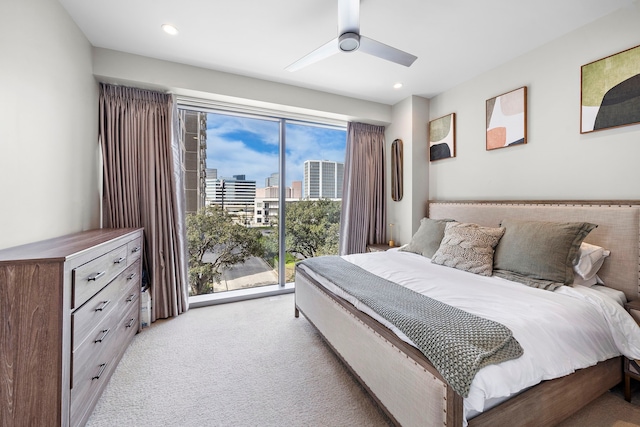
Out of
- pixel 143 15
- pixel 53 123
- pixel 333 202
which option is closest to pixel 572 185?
pixel 333 202

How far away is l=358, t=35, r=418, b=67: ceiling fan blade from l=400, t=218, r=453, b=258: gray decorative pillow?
1632 mm

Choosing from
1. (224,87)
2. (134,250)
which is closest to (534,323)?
(134,250)

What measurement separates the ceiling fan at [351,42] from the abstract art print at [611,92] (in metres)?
1.46

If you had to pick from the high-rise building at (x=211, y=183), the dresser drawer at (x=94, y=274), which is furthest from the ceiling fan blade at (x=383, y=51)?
the high-rise building at (x=211, y=183)

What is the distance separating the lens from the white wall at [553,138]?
193cm

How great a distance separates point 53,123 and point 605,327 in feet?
12.4

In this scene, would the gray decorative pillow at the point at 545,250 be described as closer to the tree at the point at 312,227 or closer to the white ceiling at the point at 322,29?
the white ceiling at the point at 322,29

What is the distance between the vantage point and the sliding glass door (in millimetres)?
3242

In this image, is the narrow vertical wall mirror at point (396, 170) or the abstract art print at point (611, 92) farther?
the narrow vertical wall mirror at point (396, 170)

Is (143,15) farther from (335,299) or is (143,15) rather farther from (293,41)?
(335,299)

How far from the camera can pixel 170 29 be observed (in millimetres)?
2172

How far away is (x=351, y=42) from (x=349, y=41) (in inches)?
0.7

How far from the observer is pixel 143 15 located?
202cm

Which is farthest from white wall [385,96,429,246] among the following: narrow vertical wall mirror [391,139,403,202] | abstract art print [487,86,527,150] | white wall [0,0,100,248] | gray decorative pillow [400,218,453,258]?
white wall [0,0,100,248]
